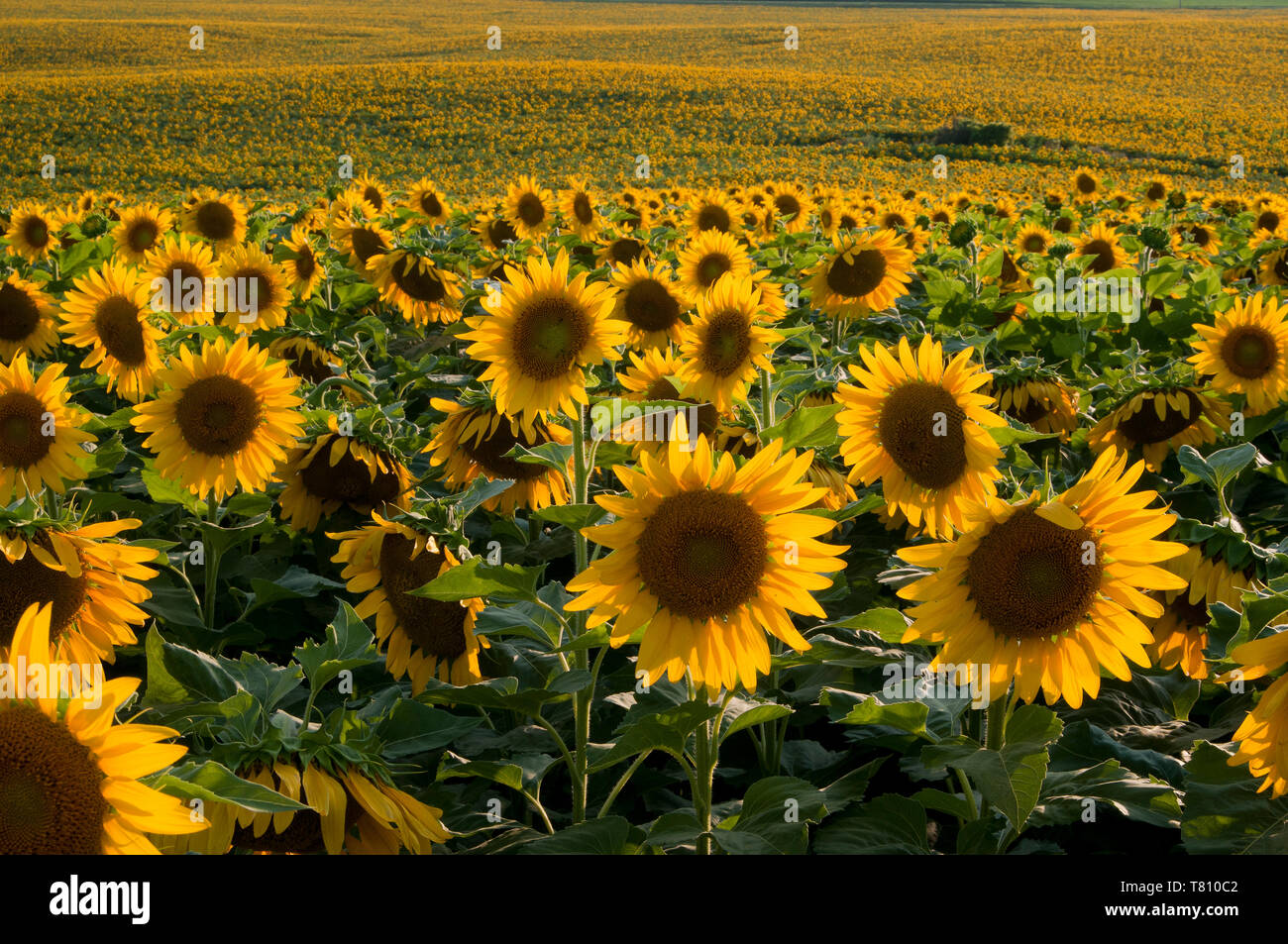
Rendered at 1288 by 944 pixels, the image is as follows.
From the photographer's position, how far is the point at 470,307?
753 cm

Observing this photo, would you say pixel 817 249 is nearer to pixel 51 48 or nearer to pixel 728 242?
pixel 728 242

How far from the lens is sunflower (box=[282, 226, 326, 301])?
23.9 ft

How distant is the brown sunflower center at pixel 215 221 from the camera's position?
8.27m

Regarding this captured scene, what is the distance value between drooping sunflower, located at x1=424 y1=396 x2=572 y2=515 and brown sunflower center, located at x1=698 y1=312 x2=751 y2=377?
56 cm

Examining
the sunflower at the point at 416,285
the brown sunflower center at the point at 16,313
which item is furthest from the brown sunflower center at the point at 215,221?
the brown sunflower center at the point at 16,313

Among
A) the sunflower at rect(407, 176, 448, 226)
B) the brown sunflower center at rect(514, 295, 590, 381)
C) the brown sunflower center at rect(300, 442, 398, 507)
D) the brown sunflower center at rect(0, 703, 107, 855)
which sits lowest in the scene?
the brown sunflower center at rect(0, 703, 107, 855)

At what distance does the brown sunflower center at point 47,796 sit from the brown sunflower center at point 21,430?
2.30 metres

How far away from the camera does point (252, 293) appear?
6242mm

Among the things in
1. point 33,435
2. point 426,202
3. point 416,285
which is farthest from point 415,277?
point 426,202

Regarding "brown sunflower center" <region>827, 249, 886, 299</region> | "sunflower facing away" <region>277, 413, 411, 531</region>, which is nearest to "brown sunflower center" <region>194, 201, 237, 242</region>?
"brown sunflower center" <region>827, 249, 886, 299</region>

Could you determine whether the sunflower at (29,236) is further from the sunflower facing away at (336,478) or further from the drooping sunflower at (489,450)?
the drooping sunflower at (489,450)

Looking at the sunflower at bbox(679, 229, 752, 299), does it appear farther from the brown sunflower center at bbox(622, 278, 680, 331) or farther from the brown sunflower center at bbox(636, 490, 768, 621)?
the brown sunflower center at bbox(636, 490, 768, 621)

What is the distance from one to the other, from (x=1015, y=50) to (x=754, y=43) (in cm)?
1610

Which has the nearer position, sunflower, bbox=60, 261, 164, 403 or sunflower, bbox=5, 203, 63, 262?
sunflower, bbox=60, 261, 164, 403
